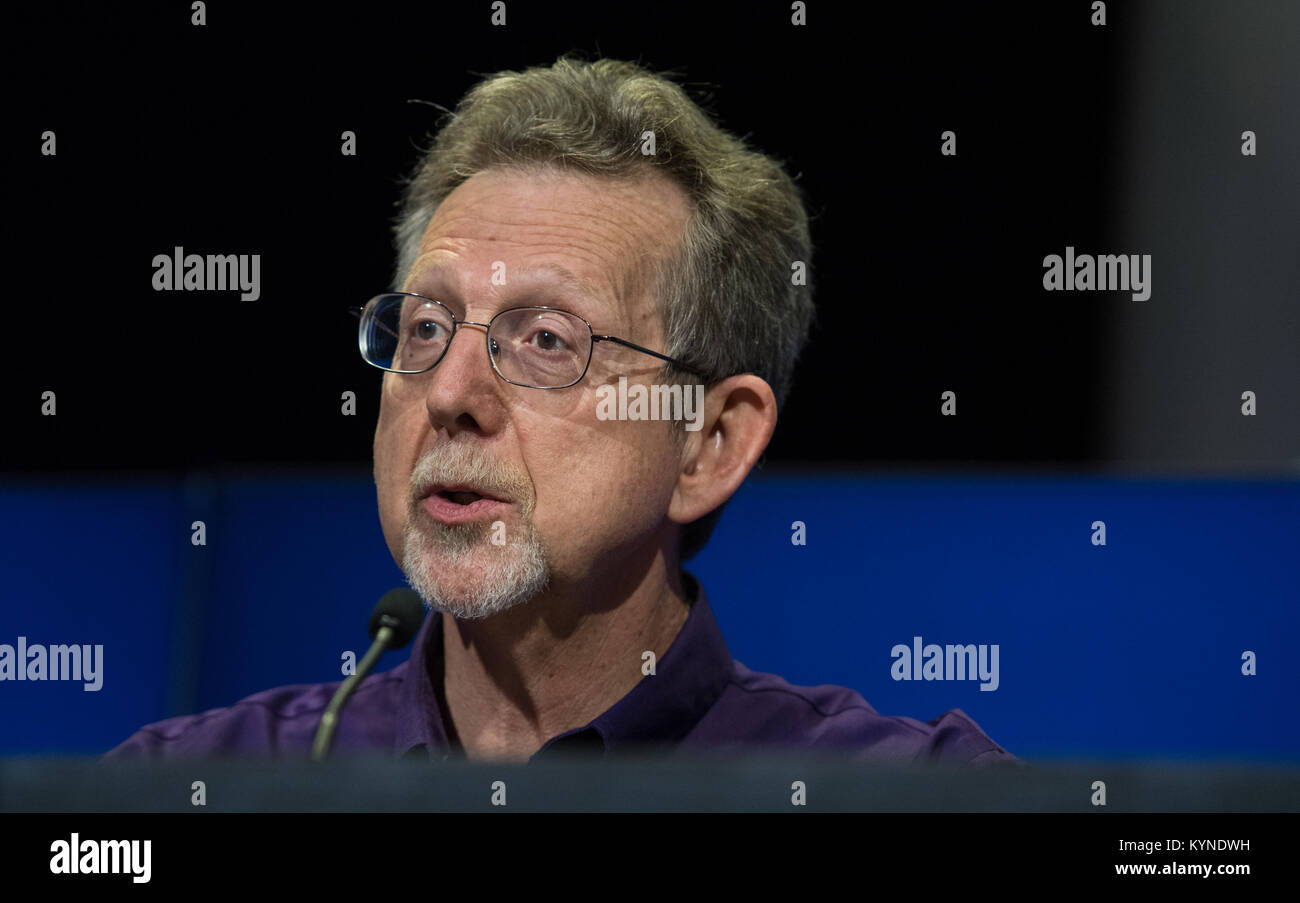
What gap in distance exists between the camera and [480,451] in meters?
1.86

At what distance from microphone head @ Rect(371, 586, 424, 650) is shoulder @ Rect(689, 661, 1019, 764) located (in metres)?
0.43

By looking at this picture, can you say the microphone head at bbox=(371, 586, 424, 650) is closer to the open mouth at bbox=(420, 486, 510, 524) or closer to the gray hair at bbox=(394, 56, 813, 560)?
the open mouth at bbox=(420, 486, 510, 524)

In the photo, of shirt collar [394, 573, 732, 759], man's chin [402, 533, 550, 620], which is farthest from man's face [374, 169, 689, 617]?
shirt collar [394, 573, 732, 759]

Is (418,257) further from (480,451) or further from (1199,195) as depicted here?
(1199,195)

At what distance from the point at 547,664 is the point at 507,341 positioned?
46 centimetres

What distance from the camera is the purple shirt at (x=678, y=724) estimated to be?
1.96m

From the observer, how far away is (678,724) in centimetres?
199

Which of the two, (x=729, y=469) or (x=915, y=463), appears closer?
(x=729, y=469)

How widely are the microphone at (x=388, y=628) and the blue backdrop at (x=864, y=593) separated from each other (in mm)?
404

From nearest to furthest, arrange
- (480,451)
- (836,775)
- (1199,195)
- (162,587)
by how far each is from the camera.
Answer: (836,775) < (480,451) < (1199,195) < (162,587)

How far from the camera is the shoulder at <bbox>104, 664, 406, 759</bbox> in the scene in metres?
2.13
